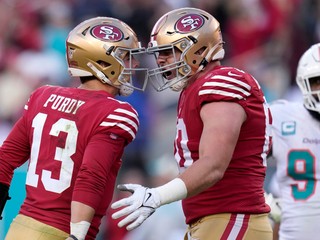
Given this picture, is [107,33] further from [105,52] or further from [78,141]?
[78,141]

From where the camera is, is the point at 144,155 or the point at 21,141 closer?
the point at 21,141

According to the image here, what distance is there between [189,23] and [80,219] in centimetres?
117

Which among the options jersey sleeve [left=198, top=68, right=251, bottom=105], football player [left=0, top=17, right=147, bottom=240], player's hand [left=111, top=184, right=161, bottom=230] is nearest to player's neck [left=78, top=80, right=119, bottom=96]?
football player [left=0, top=17, right=147, bottom=240]

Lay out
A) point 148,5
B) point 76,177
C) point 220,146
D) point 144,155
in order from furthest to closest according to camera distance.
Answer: point 148,5, point 144,155, point 76,177, point 220,146

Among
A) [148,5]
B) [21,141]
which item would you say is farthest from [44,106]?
[148,5]

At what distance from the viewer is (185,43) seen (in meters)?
4.91

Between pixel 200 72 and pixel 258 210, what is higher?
pixel 200 72

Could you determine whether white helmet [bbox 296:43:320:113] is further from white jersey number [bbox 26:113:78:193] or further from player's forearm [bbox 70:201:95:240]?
player's forearm [bbox 70:201:95:240]

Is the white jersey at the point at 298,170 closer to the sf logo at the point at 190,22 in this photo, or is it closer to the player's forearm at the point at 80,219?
the sf logo at the point at 190,22

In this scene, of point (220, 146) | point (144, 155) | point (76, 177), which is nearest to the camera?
point (220, 146)

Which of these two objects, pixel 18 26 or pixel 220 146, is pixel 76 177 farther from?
pixel 18 26

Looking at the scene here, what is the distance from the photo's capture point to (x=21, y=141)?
504 centimetres

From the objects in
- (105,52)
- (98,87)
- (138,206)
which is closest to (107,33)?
(105,52)

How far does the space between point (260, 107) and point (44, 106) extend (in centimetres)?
109
